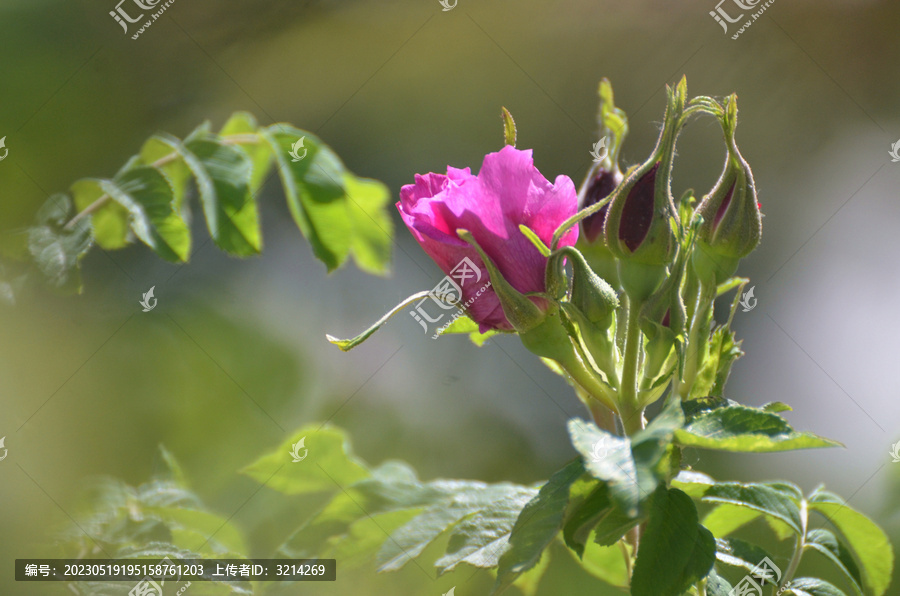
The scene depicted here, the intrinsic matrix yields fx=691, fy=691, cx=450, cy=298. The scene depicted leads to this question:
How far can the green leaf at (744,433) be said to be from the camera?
245 mm

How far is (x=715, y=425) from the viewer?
27cm

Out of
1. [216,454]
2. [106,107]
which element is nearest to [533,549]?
[216,454]

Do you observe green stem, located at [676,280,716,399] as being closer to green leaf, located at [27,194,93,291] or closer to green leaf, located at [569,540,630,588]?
green leaf, located at [569,540,630,588]

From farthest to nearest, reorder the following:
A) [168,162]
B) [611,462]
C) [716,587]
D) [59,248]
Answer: [168,162]
[59,248]
[716,587]
[611,462]

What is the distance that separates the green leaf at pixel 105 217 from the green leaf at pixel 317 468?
205 millimetres

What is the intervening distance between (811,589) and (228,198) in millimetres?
428

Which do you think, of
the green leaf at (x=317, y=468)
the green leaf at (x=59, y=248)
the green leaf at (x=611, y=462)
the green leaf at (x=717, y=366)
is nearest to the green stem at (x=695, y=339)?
the green leaf at (x=717, y=366)

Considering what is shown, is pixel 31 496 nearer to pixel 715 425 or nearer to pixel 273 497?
pixel 273 497

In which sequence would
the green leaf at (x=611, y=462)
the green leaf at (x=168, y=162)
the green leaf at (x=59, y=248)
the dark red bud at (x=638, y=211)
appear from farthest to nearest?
the green leaf at (x=168, y=162) → the green leaf at (x=59, y=248) → the dark red bud at (x=638, y=211) → the green leaf at (x=611, y=462)

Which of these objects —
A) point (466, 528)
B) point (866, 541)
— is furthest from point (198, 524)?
point (866, 541)

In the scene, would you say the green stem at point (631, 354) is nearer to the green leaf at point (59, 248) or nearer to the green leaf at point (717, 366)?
the green leaf at point (717, 366)

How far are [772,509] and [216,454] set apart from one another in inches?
21.4

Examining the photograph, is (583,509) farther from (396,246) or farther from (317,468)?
(396,246)

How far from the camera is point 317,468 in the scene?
469mm
